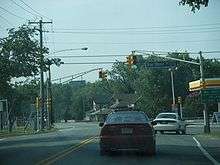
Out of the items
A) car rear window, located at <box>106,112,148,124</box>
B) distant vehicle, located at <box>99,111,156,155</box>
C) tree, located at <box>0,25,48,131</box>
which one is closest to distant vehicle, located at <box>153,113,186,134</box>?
tree, located at <box>0,25,48,131</box>

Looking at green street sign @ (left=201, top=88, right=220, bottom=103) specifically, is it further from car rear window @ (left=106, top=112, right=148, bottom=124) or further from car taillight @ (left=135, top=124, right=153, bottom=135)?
car taillight @ (left=135, top=124, right=153, bottom=135)

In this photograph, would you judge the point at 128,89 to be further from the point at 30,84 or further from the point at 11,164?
the point at 11,164

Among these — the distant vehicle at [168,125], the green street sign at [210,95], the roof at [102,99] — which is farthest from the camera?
the roof at [102,99]

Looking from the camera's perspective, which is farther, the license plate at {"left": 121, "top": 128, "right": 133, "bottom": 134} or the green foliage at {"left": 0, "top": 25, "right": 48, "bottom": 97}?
the green foliage at {"left": 0, "top": 25, "right": 48, "bottom": 97}

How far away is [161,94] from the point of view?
10638cm

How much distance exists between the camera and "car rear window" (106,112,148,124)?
20.0m

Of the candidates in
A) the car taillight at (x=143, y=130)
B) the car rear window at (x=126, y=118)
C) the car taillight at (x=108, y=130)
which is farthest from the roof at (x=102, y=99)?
the car taillight at (x=143, y=130)

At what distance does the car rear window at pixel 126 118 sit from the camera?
20031 mm

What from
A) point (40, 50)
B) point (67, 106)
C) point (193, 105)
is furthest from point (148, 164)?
point (67, 106)

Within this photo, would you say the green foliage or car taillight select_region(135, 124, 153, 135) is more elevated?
the green foliage

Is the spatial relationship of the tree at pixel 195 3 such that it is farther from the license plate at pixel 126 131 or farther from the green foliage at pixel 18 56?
the green foliage at pixel 18 56

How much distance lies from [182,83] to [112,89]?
1903 inches

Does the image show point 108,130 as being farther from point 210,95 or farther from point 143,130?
point 210,95

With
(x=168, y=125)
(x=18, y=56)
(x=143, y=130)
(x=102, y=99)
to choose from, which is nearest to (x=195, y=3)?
(x=143, y=130)
